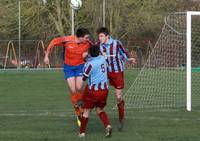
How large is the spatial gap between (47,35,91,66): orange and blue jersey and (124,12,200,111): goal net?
12.3 ft

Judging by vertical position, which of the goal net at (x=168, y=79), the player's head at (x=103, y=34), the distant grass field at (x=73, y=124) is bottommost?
the distant grass field at (x=73, y=124)

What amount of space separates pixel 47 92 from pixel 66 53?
33.6 feet

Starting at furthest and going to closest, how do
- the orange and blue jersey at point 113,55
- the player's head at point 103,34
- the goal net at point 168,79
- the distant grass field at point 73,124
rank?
1. the goal net at point 168,79
2. the orange and blue jersey at point 113,55
3. the player's head at point 103,34
4. the distant grass field at point 73,124

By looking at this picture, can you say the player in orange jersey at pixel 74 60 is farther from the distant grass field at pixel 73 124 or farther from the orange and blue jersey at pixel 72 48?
the distant grass field at pixel 73 124

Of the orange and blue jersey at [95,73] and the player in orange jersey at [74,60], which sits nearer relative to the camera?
the orange and blue jersey at [95,73]

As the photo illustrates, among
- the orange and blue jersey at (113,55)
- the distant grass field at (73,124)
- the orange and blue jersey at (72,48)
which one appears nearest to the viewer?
the distant grass field at (73,124)

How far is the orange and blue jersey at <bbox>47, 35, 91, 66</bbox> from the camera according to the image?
12117 millimetres

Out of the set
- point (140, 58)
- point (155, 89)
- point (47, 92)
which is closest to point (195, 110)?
point (155, 89)

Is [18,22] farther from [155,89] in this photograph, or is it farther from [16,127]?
[16,127]

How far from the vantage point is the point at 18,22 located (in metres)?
50.7

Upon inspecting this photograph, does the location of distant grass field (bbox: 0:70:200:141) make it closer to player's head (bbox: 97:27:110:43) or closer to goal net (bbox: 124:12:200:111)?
goal net (bbox: 124:12:200:111)

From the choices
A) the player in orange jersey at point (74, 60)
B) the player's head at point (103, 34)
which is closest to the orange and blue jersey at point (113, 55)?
the player's head at point (103, 34)

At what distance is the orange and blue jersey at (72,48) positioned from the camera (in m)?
12.1

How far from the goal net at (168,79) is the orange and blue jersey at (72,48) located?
376 centimetres
